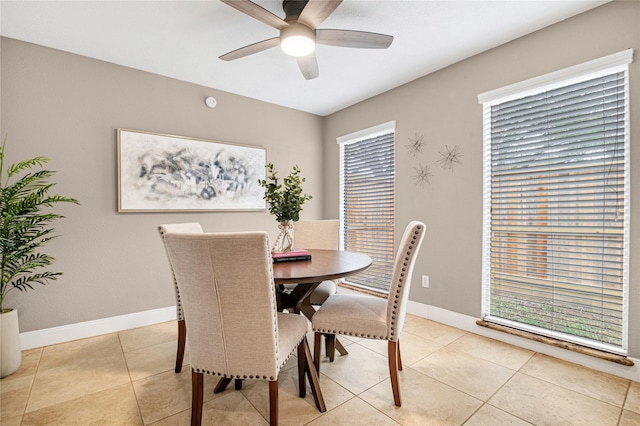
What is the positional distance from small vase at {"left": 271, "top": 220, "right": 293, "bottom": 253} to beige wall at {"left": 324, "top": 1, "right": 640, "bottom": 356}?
157cm

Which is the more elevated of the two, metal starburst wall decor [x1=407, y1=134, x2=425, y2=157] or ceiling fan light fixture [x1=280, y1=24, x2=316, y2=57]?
ceiling fan light fixture [x1=280, y1=24, x2=316, y2=57]

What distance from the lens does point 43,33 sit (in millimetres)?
2277

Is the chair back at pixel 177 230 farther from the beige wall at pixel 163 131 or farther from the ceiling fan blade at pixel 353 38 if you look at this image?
the ceiling fan blade at pixel 353 38

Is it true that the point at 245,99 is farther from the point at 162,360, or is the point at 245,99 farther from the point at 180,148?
the point at 162,360

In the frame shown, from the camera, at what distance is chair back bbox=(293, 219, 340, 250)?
2.88 metres

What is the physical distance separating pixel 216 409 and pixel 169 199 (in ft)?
6.75

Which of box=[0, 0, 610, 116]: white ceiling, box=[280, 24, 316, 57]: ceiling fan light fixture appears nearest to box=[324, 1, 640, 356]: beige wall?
box=[0, 0, 610, 116]: white ceiling

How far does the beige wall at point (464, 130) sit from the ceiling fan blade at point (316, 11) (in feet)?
5.33

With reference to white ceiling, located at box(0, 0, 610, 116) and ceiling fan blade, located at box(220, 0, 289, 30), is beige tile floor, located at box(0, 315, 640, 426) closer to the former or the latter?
ceiling fan blade, located at box(220, 0, 289, 30)

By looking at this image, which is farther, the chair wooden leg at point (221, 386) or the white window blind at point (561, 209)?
the white window blind at point (561, 209)

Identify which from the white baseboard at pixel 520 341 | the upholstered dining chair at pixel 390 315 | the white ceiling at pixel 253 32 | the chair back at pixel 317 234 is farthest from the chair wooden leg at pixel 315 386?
the white ceiling at pixel 253 32

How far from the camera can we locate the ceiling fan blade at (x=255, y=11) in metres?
1.56

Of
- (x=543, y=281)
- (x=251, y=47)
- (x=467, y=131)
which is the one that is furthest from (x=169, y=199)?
(x=543, y=281)

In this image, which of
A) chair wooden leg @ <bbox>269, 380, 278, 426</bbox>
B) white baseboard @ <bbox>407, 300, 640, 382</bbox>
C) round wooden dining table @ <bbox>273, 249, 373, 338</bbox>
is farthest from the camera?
white baseboard @ <bbox>407, 300, 640, 382</bbox>
